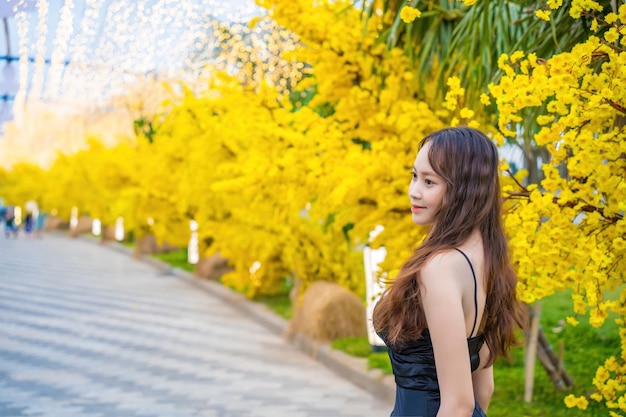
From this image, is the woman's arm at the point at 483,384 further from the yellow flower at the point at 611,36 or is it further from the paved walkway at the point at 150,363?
the paved walkway at the point at 150,363

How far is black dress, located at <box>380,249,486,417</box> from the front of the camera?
2.37m

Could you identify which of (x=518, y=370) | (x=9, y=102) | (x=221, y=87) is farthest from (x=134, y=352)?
(x=9, y=102)

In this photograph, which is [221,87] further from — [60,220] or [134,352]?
[60,220]

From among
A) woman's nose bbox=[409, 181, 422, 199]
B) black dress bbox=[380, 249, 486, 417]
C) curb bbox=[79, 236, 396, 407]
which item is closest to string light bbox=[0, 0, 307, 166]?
curb bbox=[79, 236, 396, 407]

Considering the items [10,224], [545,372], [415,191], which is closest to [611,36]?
[415,191]

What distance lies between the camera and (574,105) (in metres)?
3.72

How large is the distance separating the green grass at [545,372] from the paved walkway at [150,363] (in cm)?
53

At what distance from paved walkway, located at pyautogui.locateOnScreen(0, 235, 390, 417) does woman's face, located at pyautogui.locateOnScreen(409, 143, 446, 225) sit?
172 inches

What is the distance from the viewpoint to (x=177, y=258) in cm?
A: 2381

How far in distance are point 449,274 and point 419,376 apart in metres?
0.34

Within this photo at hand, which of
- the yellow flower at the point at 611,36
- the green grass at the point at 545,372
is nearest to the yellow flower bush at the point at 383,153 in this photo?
the yellow flower at the point at 611,36

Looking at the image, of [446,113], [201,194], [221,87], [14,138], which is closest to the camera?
[446,113]

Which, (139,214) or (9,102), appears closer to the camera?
(139,214)

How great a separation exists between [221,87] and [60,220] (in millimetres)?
42200
